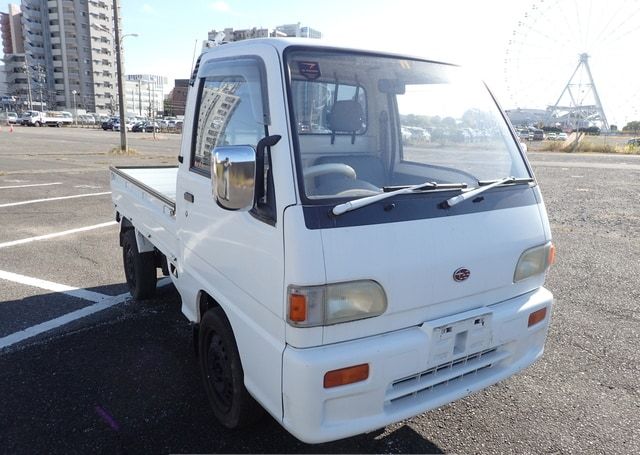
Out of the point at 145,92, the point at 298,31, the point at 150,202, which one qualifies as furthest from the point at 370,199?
the point at 145,92

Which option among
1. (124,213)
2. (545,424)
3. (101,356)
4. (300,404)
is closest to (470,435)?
(545,424)

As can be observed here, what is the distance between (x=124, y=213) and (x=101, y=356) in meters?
1.72

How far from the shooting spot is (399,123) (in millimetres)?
3141

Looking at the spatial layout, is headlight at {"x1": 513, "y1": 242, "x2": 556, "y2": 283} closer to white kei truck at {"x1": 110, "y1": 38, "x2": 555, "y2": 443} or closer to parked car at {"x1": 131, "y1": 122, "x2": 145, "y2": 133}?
white kei truck at {"x1": 110, "y1": 38, "x2": 555, "y2": 443}

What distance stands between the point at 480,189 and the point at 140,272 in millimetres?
3289

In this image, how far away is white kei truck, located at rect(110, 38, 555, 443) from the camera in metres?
1.99

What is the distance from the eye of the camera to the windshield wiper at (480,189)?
89.4 inches

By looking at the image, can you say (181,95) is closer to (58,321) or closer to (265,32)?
(265,32)

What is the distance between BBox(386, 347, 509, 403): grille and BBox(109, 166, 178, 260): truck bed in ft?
6.28

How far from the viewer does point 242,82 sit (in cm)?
258

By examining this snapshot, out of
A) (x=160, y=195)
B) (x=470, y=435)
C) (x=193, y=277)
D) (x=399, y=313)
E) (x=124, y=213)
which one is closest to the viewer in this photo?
(x=399, y=313)

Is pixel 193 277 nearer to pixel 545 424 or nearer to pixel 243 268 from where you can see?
pixel 243 268

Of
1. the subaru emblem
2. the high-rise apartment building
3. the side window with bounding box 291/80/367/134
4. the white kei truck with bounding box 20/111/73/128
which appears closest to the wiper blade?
the subaru emblem

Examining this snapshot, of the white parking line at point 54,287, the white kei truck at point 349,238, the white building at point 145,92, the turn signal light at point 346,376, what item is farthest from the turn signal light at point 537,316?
the white building at point 145,92
